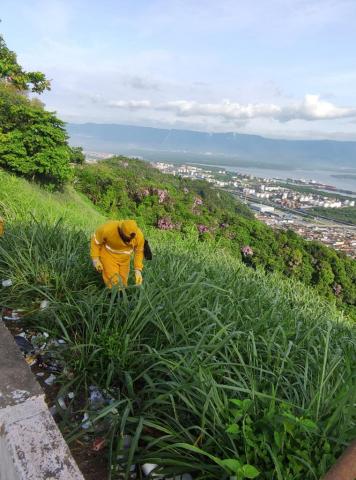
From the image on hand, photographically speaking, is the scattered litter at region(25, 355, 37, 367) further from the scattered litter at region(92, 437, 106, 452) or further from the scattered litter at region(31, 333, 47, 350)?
the scattered litter at region(92, 437, 106, 452)

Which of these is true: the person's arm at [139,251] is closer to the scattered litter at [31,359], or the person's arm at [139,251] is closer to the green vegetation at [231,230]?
the scattered litter at [31,359]

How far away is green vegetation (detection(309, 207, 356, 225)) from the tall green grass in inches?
1737

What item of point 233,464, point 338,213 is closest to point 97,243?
point 233,464

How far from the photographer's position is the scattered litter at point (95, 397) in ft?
6.41

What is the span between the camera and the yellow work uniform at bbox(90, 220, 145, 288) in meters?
3.17

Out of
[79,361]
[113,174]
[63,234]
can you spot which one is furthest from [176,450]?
[113,174]

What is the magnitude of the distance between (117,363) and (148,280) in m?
1.08

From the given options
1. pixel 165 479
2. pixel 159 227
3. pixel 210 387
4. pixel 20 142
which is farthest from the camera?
pixel 159 227

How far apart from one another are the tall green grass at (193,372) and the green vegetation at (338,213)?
44.1m

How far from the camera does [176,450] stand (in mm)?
1575

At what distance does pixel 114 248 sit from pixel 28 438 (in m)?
1.99

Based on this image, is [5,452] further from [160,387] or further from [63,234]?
[63,234]

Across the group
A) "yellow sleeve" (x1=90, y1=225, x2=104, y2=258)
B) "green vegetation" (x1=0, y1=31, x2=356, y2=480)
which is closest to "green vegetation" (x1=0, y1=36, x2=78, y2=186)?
"green vegetation" (x1=0, y1=31, x2=356, y2=480)

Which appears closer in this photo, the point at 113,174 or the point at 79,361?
the point at 79,361
